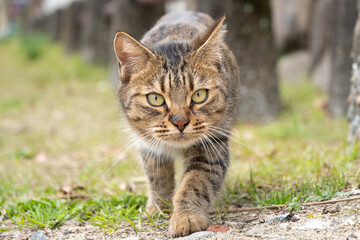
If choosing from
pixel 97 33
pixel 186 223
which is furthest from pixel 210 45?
pixel 97 33

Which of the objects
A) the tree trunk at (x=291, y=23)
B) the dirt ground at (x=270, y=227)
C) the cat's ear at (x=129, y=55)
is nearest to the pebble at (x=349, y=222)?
the dirt ground at (x=270, y=227)

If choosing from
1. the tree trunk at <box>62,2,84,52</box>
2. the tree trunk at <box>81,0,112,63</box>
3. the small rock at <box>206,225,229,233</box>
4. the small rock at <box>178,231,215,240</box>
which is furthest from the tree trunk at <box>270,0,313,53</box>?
the small rock at <box>178,231,215,240</box>

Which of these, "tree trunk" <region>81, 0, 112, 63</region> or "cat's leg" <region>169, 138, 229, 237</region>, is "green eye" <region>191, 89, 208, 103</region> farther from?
"tree trunk" <region>81, 0, 112, 63</region>

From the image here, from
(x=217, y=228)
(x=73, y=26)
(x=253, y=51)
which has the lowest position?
(x=217, y=228)

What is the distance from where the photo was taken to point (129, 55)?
2678 millimetres

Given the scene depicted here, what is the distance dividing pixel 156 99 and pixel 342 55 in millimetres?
3205

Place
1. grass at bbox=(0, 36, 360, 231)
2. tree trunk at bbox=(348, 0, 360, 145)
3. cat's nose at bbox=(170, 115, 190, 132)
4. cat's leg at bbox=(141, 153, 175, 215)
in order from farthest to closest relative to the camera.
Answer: tree trunk at bbox=(348, 0, 360, 145)
cat's leg at bbox=(141, 153, 175, 215)
grass at bbox=(0, 36, 360, 231)
cat's nose at bbox=(170, 115, 190, 132)

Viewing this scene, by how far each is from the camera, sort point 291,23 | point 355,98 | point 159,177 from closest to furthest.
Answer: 1. point 159,177
2. point 355,98
3. point 291,23

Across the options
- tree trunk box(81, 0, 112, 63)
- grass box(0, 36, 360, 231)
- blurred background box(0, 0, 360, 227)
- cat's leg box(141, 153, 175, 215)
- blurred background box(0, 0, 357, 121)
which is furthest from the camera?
tree trunk box(81, 0, 112, 63)

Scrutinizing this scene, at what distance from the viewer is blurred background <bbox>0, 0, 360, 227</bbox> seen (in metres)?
3.17

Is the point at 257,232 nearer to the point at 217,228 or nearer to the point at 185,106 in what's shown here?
the point at 217,228

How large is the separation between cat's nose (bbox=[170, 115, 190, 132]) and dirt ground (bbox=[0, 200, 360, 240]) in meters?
0.56

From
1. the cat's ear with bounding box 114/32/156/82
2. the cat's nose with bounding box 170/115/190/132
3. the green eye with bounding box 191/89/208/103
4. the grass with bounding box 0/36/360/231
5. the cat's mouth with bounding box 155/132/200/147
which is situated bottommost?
the grass with bounding box 0/36/360/231

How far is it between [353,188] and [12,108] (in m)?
6.11
